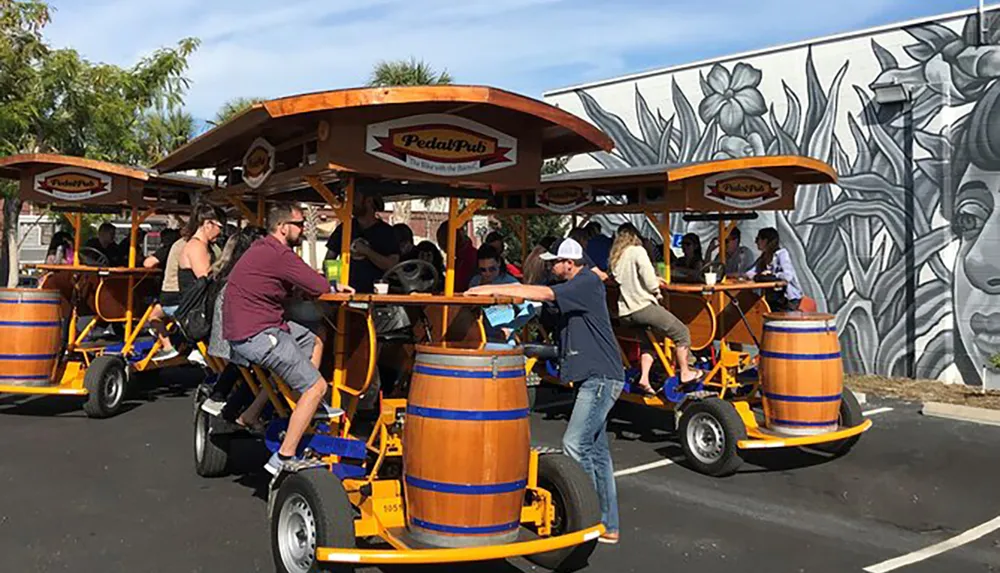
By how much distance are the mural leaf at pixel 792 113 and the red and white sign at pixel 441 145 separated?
960 centimetres

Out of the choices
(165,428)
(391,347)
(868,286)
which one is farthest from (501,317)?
(868,286)

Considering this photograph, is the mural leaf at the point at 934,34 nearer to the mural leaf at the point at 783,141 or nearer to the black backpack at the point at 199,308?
the mural leaf at the point at 783,141

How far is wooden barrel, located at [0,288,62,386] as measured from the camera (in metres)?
8.80

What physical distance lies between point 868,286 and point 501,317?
9.33 metres

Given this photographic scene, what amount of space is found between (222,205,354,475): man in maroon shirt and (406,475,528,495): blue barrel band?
1.08 metres

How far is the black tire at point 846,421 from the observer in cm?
783

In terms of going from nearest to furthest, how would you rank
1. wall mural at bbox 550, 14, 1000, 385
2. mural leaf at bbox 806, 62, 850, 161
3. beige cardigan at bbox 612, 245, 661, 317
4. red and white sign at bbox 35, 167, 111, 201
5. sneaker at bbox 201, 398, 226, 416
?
sneaker at bbox 201, 398, 226, 416 → beige cardigan at bbox 612, 245, 661, 317 → red and white sign at bbox 35, 167, 111, 201 → wall mural at bbox 550, 14, 1000, 385 → mural leaf at bbox 806, 62, 850, 161

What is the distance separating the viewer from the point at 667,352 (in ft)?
27.9

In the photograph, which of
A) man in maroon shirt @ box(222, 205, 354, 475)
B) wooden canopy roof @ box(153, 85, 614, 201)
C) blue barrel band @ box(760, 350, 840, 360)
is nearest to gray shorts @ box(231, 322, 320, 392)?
man in maroon shirt @ box(222, 205, 354, 475)

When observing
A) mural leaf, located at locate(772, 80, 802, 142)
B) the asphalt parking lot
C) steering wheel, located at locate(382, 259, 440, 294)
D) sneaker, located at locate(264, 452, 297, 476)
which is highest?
mural leaf, located at locate(772, 80, 802, 142)

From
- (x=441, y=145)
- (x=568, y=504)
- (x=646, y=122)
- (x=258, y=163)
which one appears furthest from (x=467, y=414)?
(x=646, y=122)

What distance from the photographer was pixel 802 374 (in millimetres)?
7246

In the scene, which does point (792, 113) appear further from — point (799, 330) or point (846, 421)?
point (799, 330)

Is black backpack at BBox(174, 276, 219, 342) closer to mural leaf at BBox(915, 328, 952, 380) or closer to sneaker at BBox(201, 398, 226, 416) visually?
sneaker at BBox(201, 398, 226, 416)
